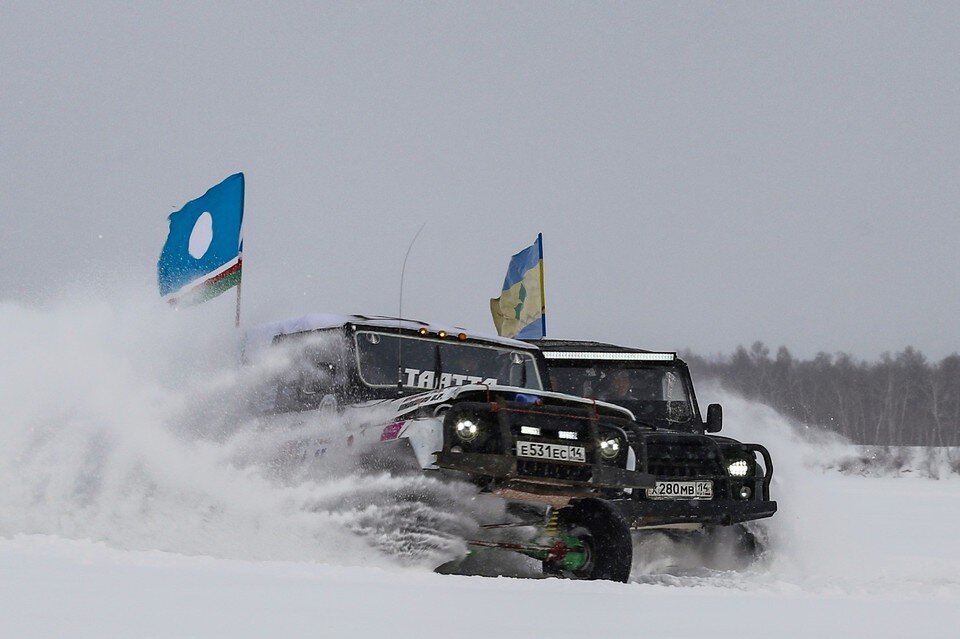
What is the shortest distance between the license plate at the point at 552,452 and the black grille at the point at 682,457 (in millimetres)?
1584

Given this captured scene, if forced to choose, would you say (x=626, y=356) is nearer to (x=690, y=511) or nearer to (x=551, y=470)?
(x=690, y=511)

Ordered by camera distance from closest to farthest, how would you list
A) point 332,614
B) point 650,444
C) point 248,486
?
point 332,614, point 248,486, point 650,444

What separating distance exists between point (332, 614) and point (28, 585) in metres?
1.42

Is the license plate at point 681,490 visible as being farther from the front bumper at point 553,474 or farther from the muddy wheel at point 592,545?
the muddy wheel at point 592,545

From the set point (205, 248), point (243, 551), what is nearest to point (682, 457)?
point (243, 551)

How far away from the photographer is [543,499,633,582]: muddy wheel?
662 cm

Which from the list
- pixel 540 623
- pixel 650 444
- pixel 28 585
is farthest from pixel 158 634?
pixel 650 444

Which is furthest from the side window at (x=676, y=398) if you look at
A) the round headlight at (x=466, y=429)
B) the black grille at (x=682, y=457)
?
the round headlight at (x=466, y=429)

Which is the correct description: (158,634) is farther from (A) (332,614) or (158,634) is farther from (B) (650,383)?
(B) (650,383)

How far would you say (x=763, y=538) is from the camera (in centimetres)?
892

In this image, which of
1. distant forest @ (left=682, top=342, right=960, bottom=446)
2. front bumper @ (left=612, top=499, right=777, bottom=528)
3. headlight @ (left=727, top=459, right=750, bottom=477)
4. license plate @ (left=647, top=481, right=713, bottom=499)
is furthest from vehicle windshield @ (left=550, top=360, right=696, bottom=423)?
distant forest @ (left=682, top=342, right=960, bottom=446)

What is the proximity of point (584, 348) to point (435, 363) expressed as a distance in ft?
9.44

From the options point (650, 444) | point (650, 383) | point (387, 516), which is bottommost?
point (387, 516)

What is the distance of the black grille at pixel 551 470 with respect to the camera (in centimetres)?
655
